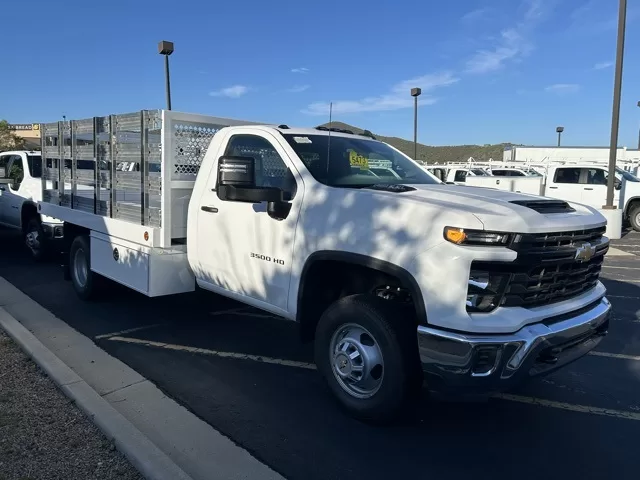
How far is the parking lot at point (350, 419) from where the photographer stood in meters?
3.39

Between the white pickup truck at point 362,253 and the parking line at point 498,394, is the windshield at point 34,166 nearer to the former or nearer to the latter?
the white pickup truck at point 362,253

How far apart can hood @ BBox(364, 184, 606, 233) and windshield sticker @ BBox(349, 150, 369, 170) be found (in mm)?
697

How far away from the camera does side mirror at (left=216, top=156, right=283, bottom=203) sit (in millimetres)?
4008

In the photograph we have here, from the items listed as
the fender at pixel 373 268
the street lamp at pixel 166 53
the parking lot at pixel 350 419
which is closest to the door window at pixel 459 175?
the street lamp at pixel 166 53

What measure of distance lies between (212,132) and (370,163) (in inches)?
76.1

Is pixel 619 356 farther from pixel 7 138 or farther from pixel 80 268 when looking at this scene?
pixel 7 138

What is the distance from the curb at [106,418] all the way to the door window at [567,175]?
16.4m

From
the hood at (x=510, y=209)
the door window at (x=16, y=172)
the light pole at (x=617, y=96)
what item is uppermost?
the light pole at (x=617, y=96)

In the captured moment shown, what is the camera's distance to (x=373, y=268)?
355 cm

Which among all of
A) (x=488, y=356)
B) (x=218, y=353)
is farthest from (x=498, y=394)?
(x=218, y=353)

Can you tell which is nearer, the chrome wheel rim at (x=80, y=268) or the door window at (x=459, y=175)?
the chrome wheel rim at (x=80, y=268)

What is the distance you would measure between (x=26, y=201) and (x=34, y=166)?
75 centimetres

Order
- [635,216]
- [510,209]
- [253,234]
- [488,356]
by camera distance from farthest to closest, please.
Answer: [635,216], [253,234], [510,209], [488,356]

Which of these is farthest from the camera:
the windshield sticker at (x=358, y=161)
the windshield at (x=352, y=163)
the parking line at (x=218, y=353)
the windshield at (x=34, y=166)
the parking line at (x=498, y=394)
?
the windshield at (x=34, y=166)
